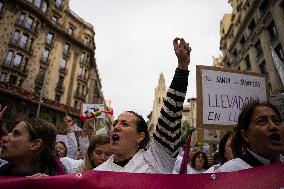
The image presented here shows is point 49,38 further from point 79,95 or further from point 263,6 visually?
point 263,6

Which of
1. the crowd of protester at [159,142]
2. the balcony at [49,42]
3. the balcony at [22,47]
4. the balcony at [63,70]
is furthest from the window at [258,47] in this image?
the balcony at [49,42]

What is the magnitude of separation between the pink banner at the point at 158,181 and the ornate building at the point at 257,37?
15.4 metres

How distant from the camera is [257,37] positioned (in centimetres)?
2031

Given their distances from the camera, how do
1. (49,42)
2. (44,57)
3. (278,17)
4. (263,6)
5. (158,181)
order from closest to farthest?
1. (158,181)
2. (278,17)
3. (263,6)
4. (44,57)
5. (49,42)

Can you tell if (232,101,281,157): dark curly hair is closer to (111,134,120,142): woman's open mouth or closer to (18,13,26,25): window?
(111,134,120,142): woman's open mouth

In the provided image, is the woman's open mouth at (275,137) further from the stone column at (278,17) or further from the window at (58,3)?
the window at (58,3)

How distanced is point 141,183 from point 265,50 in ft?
62.2

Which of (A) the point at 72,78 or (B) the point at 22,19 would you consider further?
(A) the point at 72,78

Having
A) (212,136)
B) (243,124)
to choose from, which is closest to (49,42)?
(212,136)

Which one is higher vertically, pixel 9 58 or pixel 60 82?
pixel 9 58

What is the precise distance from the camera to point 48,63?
33.3 meters

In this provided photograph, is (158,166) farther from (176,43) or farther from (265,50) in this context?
(265,50)

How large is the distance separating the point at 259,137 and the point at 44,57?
34.4 meters

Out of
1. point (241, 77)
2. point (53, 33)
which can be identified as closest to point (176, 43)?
point (241, 77)
